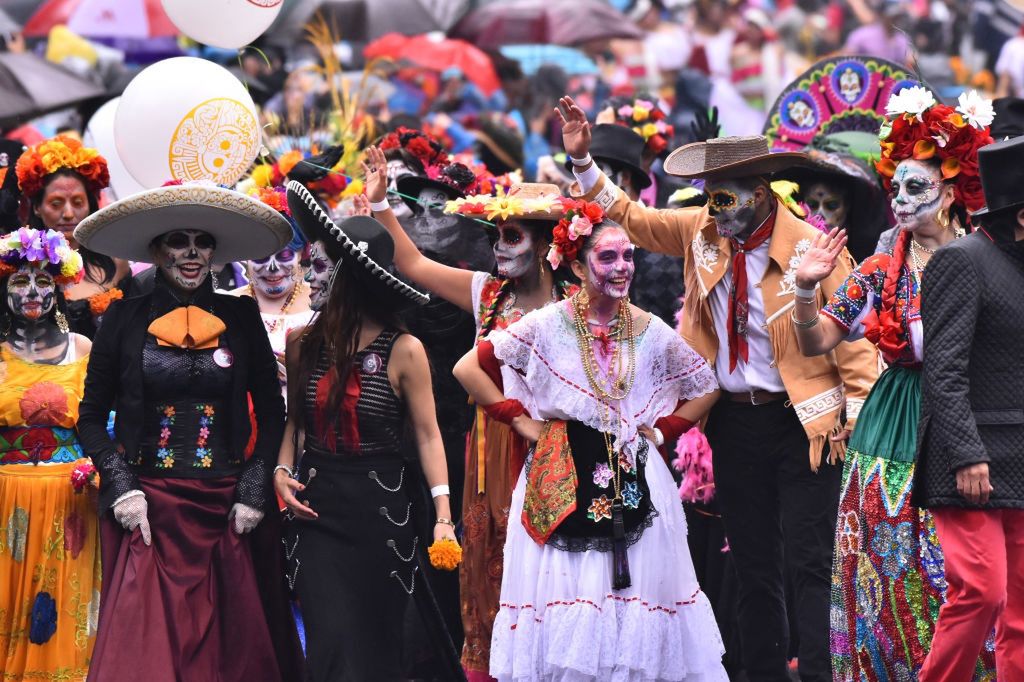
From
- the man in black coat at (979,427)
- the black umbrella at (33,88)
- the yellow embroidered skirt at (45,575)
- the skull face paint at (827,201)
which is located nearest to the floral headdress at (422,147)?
the skull face paint at (827,201)

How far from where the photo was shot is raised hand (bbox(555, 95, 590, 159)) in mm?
7711

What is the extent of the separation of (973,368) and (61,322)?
423 centimetres

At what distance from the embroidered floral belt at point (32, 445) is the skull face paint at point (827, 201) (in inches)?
174

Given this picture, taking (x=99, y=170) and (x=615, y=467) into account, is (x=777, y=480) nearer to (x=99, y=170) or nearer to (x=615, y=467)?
(x=615, y=467)

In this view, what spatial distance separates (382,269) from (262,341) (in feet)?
2.13

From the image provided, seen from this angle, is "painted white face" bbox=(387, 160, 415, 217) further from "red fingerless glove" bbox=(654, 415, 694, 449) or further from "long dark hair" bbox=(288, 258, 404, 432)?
"red fingerless glove" bbox=(654, 415, 694, 449)

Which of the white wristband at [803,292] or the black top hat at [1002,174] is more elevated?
the black top hat at [1002,174]

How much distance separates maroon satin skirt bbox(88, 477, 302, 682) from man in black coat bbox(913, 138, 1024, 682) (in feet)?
9.09

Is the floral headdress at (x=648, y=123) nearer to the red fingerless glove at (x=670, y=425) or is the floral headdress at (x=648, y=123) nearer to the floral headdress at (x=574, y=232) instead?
the floral headdress at (x=574, y=232)

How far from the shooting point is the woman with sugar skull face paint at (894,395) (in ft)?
21.8

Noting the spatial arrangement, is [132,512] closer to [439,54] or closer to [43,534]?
[43,534]

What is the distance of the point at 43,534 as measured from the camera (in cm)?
767

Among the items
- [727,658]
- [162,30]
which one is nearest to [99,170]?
[727,658]

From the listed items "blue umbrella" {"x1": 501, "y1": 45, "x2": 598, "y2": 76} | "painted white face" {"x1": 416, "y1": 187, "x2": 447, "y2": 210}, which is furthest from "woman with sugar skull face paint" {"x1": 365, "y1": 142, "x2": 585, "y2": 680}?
"blue umbrella" {"x1": 501, "y1": 45, "x2": 598, "y2": 76}
